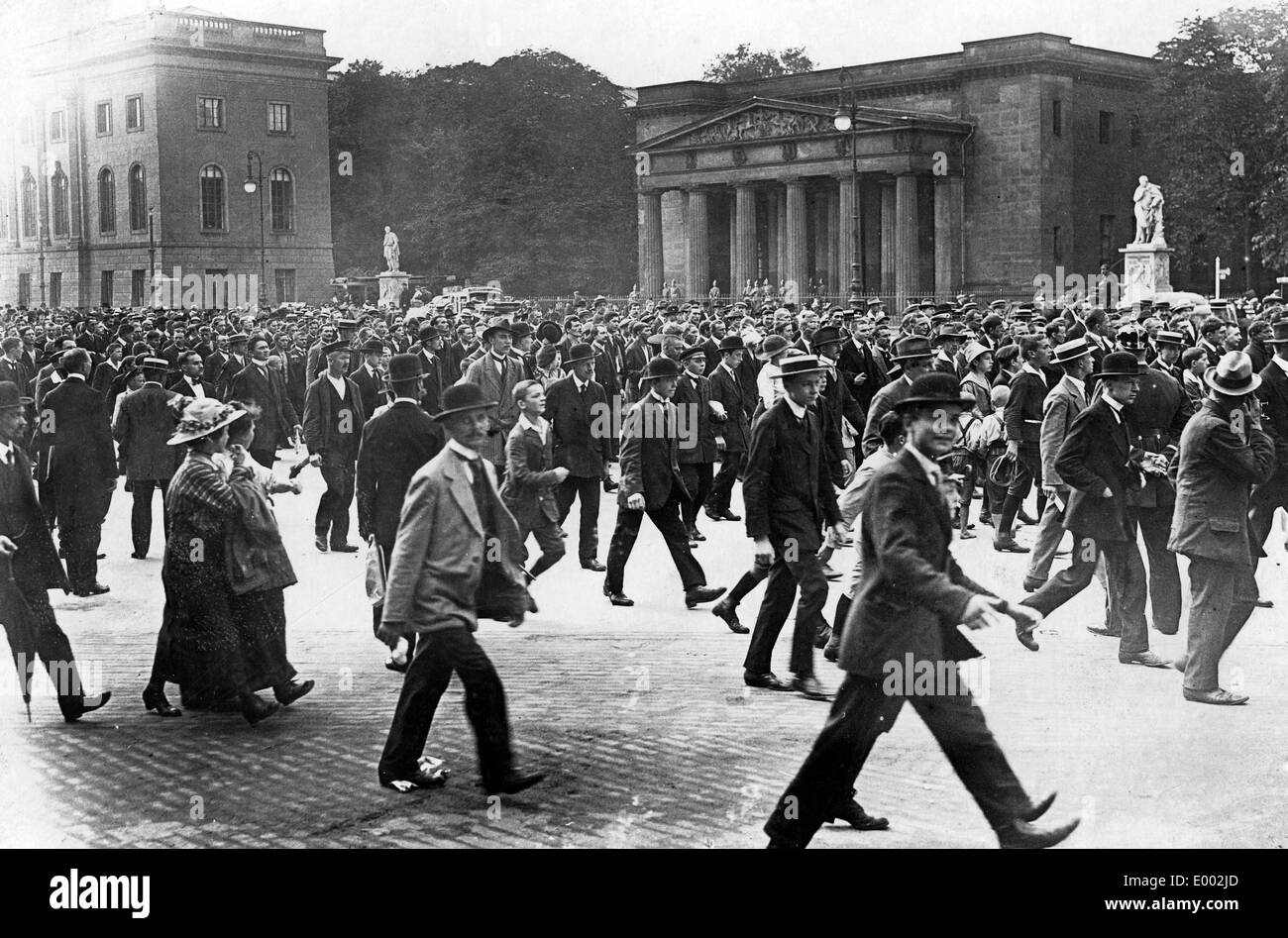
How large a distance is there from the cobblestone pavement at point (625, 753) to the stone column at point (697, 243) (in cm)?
5408

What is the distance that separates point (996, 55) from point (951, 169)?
4.65m

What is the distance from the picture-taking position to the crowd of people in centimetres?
670

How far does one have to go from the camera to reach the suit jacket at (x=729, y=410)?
56.9 feet

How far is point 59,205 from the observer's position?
47.0 m

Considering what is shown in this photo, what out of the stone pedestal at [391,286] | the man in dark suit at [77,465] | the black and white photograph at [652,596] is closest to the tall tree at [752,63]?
the stone pedestal at [391,286]

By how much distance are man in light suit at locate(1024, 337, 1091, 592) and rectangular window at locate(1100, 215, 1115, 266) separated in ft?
175

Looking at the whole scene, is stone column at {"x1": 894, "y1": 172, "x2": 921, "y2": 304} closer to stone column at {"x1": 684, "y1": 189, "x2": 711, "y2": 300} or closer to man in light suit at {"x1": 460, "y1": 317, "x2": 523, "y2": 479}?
stone column at {"x1": 684, "y1": 189, "x2": 711, "y2": 300}

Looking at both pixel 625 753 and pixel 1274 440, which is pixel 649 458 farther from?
pixel 1274 440

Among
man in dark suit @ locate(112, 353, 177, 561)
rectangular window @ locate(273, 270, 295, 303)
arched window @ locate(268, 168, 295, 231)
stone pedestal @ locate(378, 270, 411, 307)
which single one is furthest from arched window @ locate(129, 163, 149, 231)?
man in dark suit @ locate(112, 353, 177, 561)

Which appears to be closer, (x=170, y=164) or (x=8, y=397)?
(x=8, y=397)

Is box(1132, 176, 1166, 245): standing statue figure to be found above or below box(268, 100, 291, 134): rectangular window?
below

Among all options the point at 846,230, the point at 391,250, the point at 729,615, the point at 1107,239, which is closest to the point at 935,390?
the point at 729,615

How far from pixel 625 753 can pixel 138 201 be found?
125ft
